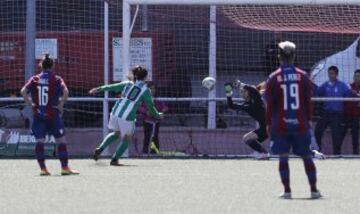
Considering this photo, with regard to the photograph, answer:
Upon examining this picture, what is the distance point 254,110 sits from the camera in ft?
67.8

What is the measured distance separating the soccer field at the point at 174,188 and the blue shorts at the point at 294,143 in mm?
517

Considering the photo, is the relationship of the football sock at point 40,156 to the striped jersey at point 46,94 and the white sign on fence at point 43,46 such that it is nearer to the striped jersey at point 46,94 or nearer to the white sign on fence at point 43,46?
the striped jersey at point 46,94

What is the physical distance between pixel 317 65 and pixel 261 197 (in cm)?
1173

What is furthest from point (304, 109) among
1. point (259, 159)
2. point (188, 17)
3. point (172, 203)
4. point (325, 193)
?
point (188, 17)

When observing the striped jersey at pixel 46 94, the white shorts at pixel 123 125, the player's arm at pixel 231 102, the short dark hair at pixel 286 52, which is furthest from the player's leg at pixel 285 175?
the player's arm at pixel 231 102

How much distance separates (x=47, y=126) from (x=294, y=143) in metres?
4.85

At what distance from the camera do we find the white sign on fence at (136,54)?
23.1 meters

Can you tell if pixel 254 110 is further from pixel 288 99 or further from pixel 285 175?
pixel 285 175

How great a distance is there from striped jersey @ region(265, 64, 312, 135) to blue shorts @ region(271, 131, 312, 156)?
7 centimetres

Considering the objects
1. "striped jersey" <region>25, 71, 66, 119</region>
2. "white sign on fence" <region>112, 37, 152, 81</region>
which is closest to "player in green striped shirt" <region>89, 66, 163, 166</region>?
Answer: "striped jersey" <region>25, 71, 66, 119</region>

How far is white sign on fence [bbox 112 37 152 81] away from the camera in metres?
23.1

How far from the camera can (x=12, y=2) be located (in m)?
25.2

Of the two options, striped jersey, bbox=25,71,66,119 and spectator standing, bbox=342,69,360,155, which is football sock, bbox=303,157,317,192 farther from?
spectator standing, bbox=342,69,360,155

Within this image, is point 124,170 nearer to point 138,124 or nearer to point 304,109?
point 304,109
